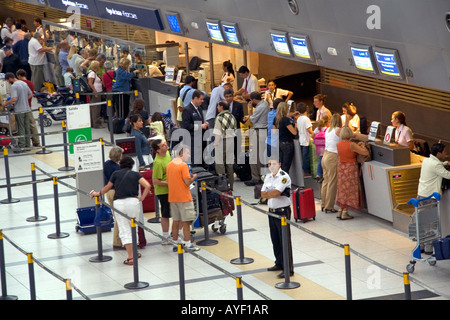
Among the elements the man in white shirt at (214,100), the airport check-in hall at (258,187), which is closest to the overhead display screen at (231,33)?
the airport check-in hall at (258,187)

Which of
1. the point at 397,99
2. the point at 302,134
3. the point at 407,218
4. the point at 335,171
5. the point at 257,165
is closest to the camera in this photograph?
the point at 407,218

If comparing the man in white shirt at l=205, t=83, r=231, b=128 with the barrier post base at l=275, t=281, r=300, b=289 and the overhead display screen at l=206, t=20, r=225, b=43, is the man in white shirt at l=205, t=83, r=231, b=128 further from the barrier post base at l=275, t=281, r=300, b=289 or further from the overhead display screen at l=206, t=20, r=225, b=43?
the barrier post base at l=275, t=281, r=300, b=289

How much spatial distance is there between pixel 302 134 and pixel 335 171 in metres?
1.21

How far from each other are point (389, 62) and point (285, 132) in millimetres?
2481

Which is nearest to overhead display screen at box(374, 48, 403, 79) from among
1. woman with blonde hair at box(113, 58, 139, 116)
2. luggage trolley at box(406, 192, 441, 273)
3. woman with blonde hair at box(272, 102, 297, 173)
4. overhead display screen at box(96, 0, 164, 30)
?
woman with blonde hair at box(272, 102, 297, 173)

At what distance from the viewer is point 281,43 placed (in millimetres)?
15594

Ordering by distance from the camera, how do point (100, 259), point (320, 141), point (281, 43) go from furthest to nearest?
point (281, 43) < point (320, 141) < point (100, 259)

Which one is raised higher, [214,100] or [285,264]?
[214,100]

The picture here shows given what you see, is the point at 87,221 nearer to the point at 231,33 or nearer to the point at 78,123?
the point at 78,123

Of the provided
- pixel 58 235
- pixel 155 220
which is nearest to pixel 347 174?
pixel 155 220

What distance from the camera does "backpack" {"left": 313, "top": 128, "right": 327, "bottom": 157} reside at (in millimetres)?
13773

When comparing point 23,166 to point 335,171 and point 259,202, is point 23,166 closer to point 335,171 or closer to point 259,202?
point 259,202

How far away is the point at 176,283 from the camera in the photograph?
1048cm
